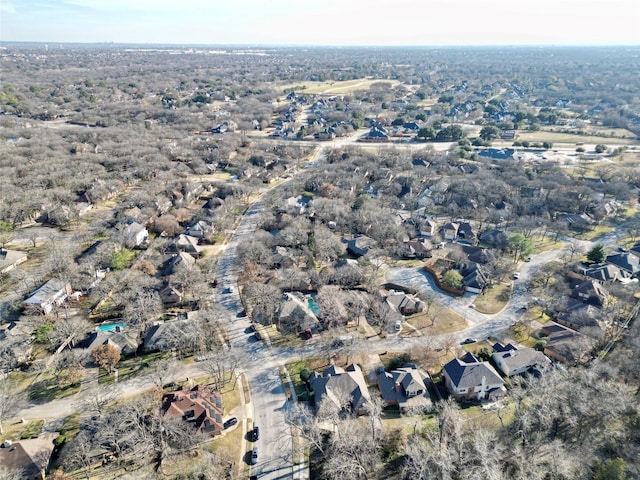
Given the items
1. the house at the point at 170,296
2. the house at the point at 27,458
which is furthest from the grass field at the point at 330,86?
the house at the point at 27,458

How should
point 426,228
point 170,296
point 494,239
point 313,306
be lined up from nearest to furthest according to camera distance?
1. point 313,306
2. point 170,296
3. point 494,239
4. point 426,228

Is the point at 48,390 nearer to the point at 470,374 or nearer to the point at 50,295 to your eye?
the point at 50,295

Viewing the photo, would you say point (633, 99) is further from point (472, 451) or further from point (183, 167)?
point (472, 451)

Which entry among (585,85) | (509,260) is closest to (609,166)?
(509,260)

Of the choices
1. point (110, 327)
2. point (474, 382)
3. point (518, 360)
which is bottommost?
point (110, 327)

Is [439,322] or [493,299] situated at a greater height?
[493,299]

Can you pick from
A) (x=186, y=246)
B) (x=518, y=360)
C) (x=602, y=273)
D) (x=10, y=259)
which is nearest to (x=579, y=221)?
(x=602, y=273)

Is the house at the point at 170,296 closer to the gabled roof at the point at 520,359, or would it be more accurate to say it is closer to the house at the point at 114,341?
the house at the point at 114,341
